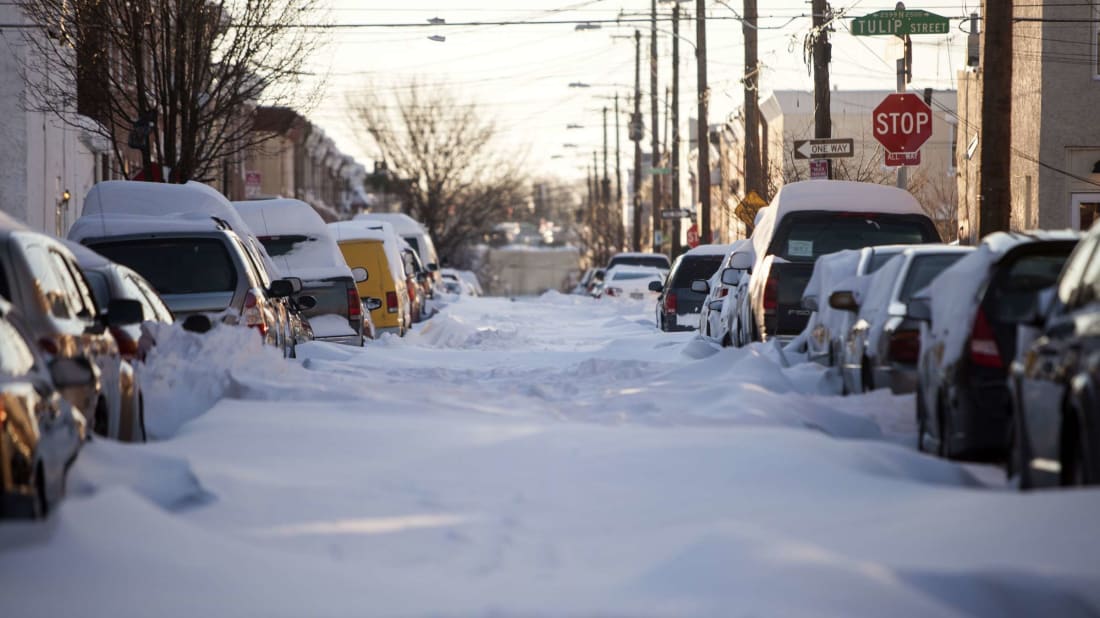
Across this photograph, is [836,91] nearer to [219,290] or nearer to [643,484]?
[219,290]

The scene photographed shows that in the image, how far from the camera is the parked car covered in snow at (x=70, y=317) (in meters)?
8.20

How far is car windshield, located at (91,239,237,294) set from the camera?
45.6 ft

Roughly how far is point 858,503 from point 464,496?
1.87m

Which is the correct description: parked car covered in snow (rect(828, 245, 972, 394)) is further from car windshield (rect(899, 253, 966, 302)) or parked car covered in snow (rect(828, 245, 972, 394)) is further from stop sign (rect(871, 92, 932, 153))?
stop sign (rect(871, 92, 932, 153))

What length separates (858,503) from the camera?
7621mm

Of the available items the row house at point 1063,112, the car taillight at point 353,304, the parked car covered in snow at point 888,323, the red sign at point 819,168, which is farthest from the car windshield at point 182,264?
the row house at point 1063,112

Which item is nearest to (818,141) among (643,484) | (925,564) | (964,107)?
(643,484)

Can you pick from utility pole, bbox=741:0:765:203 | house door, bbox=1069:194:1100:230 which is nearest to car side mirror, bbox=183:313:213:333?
utility pole, bbox=741:0:765:203

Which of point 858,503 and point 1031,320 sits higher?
point 1031,320

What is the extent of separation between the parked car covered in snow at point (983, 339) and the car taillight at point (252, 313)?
625 cm

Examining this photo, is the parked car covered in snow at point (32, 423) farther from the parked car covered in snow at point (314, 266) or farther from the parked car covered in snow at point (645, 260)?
the parked car covered in snow at point (645, 260)

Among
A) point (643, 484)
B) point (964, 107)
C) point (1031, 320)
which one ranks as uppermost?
point (964, 107)

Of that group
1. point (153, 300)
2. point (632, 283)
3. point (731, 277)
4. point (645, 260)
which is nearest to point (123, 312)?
point (153, 300)

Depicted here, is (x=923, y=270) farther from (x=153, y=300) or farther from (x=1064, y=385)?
(x=153, y=300)
